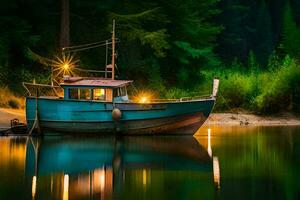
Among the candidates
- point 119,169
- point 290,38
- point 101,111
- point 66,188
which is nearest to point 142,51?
point 101,111

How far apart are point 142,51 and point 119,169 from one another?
2670cm

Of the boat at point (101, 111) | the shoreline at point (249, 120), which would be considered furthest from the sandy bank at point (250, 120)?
the boat at point (101, 111)

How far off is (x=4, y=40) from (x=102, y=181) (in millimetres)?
23079

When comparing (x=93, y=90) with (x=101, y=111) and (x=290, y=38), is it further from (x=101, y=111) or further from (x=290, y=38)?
(x=290, y=38)

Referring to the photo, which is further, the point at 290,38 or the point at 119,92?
the point at 290,38

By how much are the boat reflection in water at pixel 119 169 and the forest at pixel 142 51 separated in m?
10.8

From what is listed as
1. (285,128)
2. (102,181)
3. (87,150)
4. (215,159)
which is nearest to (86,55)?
(285,128)

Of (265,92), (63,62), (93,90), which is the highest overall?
(63,62)

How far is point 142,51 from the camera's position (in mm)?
49469

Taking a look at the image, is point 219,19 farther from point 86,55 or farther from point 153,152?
point 153,152

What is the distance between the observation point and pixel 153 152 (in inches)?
1086

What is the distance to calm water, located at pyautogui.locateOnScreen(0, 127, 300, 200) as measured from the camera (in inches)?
A: 745

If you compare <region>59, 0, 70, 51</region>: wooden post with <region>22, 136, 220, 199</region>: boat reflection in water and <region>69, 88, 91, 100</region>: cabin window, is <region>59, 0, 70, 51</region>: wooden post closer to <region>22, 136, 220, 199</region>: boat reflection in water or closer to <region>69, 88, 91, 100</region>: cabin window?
<region>69, 88, 91, 100</region>: cabin window

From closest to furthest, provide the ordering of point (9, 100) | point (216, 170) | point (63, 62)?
point (216, 170), point (9, 100), point (63, 62)
